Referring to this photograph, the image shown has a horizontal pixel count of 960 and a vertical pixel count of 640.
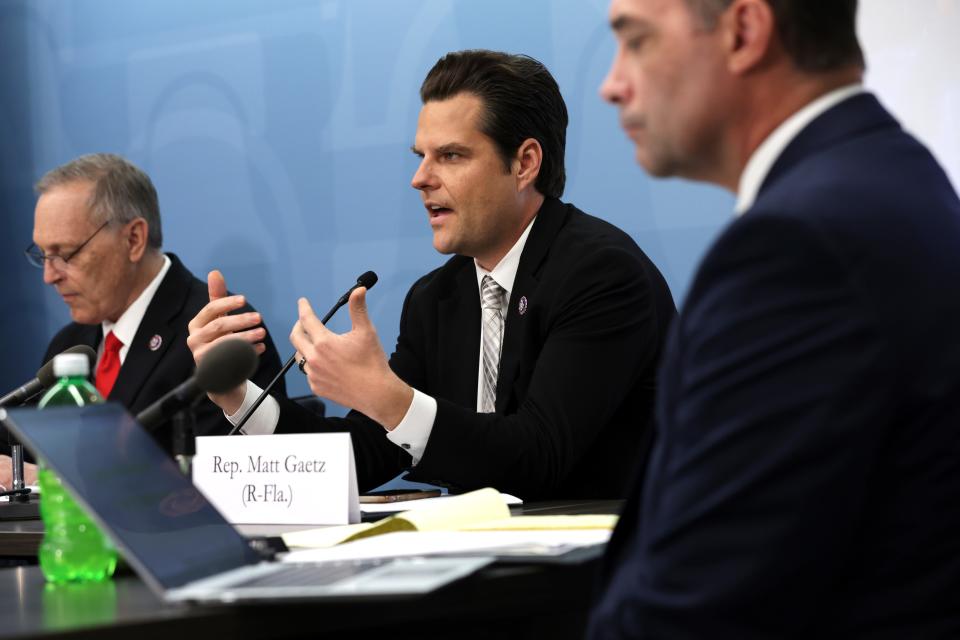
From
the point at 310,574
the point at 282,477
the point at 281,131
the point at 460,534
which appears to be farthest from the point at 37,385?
the point at 281,131

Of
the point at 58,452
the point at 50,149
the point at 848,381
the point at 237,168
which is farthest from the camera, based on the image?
the point at 50,149

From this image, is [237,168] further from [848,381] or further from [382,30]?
[848,381]

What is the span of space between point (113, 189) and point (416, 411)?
204cm

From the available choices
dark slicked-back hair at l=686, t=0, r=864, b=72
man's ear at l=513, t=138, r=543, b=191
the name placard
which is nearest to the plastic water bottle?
the name placard

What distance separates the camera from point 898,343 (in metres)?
0.86

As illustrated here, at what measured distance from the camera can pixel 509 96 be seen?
2.71 meters

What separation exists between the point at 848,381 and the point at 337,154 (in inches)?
121

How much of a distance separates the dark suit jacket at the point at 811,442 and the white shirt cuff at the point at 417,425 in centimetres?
109

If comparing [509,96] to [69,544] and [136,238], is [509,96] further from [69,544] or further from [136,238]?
[69,544]

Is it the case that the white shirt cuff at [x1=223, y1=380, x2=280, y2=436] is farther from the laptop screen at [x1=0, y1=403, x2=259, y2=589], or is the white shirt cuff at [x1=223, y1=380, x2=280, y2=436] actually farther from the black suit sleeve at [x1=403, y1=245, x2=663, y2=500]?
the laptop screen at [x1=0, y1=403, x2=259, y2=589]

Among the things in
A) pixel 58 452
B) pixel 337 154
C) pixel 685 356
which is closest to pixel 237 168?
pixel 337 154

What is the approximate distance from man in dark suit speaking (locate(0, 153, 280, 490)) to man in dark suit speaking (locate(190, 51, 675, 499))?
1.01m

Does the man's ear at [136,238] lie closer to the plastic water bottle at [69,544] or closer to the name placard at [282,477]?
the name placard at [282,477]

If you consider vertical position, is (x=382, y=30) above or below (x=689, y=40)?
above
